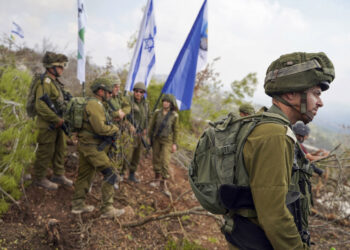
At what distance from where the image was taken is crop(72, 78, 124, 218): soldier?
344 centimetres

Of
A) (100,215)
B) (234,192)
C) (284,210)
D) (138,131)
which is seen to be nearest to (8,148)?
(100,215)

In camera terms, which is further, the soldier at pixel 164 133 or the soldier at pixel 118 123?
Answer: the soldier at pixel 164 133

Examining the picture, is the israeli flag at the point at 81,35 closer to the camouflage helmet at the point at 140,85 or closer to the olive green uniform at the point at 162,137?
the camouflage helmet at the point at 140,85

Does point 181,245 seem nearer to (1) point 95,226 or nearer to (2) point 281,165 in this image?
(1) point 95,226

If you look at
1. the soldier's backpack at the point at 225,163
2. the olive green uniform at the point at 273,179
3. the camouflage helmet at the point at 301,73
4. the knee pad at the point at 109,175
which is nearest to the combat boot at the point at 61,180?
the knee pad at the point at 109,175

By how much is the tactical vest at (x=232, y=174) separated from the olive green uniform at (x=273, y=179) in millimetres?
66

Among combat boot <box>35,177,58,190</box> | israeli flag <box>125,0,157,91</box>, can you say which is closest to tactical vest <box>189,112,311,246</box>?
combat boot <box>35,177,58,190</box>

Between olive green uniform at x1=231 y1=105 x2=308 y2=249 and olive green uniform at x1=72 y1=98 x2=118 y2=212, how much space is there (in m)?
2.62

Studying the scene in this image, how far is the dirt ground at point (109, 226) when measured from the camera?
291cm

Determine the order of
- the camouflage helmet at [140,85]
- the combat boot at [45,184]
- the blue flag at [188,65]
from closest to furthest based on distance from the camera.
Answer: the combat boot at [45,184], the blue flag at [188,65], the camouflage helmet at [140,85]

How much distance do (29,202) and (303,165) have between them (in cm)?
388

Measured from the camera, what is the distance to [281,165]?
126cm

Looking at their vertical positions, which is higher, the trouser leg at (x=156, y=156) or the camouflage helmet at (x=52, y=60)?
the camouflage helmet at (x=52, y=60)

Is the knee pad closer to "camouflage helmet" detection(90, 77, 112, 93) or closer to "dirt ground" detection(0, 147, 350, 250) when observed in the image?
"dirt ground" detection(0, 147, 350, 250)
